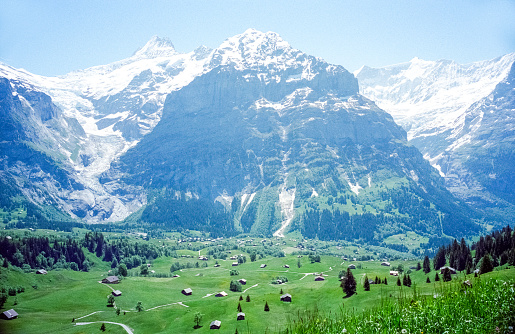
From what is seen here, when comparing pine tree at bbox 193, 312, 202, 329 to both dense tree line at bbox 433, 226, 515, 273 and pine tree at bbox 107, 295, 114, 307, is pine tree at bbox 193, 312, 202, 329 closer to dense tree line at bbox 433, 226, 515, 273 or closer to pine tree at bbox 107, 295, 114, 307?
pine tree at bbox 107, 295, 114, 307

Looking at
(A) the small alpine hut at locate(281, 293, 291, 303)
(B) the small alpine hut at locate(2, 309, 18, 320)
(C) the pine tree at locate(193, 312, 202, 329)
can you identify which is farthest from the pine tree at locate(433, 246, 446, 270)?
(B) the small alpine hut at locate(2, 309, 18, 320)

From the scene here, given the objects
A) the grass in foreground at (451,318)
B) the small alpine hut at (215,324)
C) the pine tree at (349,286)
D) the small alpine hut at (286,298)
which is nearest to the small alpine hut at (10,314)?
the small alpine hut at (215,324)

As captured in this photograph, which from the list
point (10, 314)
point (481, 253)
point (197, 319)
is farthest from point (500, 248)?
point (10, 314)

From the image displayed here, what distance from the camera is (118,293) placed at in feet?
566

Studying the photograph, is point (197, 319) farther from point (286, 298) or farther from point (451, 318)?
point (451, 318)

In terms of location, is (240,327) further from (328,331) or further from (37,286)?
(37,286)

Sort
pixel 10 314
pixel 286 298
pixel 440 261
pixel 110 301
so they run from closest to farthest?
1. pixel 10 314
2. pixel 286 298
3. pixel 110 301
4. pixel 440 261

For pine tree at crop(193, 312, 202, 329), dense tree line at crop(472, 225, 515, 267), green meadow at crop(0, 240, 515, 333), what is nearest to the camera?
green meadow at crop(0, 240, 515, 333)

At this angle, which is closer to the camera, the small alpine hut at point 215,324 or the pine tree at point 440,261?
the small alpine hut at point 215,324

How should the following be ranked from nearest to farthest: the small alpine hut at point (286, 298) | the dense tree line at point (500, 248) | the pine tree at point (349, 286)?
the pine tree at point (349, 286)
the dense tree line at point (500, 248)
the small alpine hut at point (286, 298)

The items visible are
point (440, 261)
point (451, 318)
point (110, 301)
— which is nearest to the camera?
point (451, 318)

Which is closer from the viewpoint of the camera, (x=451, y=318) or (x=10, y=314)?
(x=451, y=318)

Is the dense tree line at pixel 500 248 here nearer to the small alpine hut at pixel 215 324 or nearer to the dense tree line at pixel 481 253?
the dense tree line at pixel 481 253

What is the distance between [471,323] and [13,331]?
132268 mm
